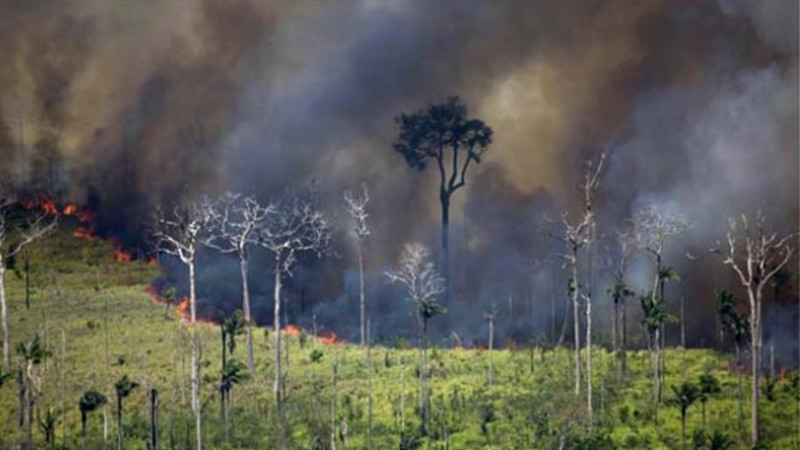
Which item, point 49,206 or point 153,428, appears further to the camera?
point 49,206

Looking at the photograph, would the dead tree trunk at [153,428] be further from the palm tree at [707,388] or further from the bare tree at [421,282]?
the palm tree at [707,388]

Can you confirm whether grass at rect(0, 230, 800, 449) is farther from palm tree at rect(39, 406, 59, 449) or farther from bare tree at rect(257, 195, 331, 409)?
bare tree at rect(257, 195, 331, 409)

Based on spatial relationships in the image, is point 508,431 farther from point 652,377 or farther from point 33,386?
point 33,386

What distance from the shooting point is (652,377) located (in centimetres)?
8950

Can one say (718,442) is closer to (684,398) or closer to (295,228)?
(684,398)

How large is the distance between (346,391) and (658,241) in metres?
28.8

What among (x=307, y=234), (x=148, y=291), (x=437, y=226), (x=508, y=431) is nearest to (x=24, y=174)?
(x=148, y=291)

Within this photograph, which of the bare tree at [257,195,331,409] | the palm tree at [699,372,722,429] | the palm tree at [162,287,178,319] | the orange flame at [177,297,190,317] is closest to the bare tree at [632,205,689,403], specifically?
the palm tree at [699,372,722,429]

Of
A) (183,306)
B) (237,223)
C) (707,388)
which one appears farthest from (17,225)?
(707,388)

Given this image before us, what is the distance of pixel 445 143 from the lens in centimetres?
12412

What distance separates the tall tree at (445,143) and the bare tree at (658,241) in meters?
21.2

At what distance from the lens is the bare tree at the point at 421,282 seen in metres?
83.8

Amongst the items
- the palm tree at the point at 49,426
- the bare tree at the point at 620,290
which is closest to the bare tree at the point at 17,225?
the palm tree at the point at 49,426

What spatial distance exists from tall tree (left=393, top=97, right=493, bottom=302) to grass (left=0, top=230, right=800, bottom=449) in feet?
94.1
